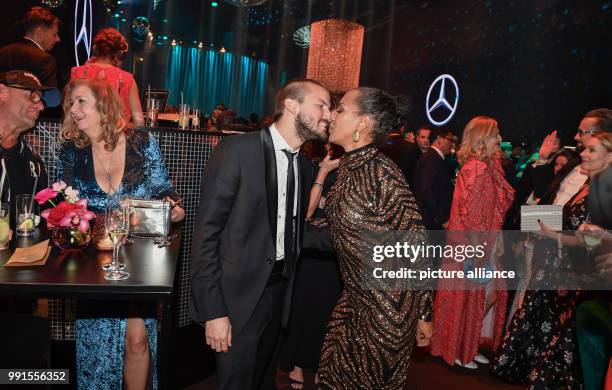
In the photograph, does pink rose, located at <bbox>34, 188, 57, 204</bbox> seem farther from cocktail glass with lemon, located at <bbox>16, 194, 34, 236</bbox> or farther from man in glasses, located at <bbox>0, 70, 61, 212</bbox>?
man in glasses, located at <bbox>0, 70, 61, 212</bbox>

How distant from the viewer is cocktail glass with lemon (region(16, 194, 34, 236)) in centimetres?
204

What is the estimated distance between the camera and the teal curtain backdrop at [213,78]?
33.2 ft

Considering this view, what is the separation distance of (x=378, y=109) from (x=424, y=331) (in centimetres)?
103

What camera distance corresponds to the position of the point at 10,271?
152cm

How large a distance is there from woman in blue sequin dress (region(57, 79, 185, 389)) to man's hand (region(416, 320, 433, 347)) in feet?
4.44

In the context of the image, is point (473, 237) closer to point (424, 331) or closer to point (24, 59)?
point (424, 331)

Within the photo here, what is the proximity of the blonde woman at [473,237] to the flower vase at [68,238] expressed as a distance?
2766mm

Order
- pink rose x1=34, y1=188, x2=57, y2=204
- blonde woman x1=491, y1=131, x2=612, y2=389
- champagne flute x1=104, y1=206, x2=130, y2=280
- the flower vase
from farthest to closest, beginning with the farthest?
blonde woman x1=491, y1=131, x2=612, y2=389
pink rose x1=34, y1=188, x2=57, y2=204
the flower vase
champagne flute x1=104, y1=206, x2=130, y2=280

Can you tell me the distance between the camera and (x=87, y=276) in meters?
1.54

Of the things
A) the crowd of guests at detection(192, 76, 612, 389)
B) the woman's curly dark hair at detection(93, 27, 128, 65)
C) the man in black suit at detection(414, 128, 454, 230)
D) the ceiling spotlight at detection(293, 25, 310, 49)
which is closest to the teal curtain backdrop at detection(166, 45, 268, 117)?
the ceiling spotlight at detection(293, 25, 310, 49)

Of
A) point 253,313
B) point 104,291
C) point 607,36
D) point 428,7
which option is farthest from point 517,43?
point 104,291

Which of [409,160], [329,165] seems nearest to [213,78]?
[409,160]

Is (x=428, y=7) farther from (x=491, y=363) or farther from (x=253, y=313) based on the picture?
(x=253, y=313)

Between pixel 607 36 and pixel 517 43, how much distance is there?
1.53 m
